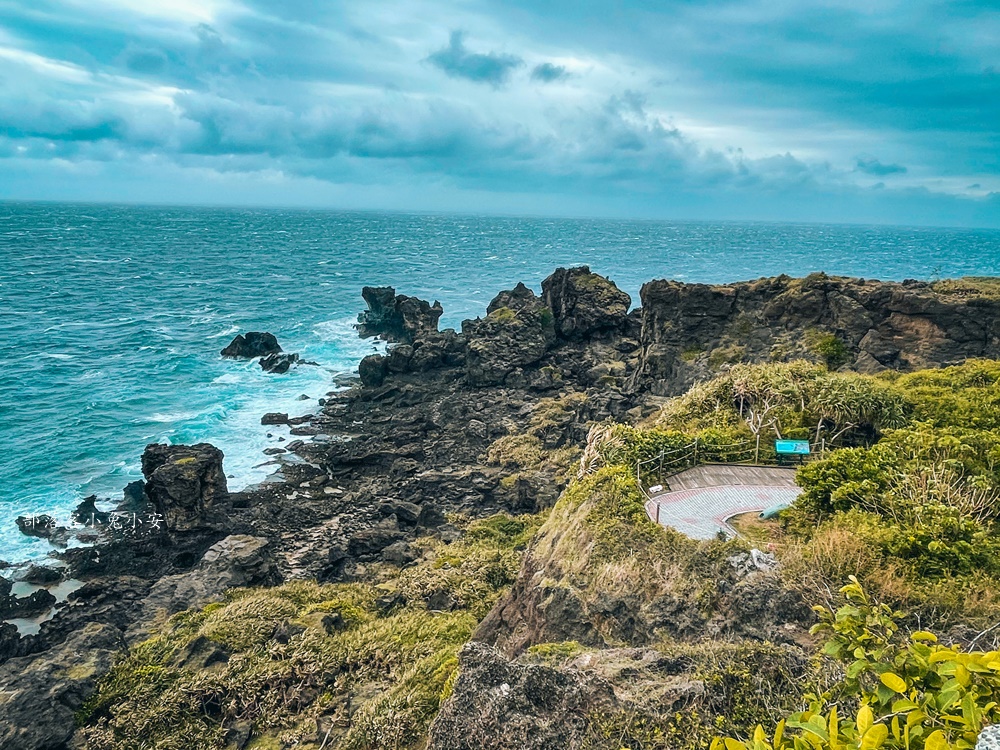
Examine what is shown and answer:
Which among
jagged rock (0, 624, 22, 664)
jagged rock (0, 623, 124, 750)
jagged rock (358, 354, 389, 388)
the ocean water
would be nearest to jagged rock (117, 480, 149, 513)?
the ocean water

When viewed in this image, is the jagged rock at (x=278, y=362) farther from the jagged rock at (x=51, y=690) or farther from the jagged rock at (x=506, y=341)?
the jagged rock at (x=51, y=690)

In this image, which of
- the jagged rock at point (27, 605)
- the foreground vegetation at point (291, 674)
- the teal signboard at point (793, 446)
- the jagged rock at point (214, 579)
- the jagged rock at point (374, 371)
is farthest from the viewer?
the jagged rock at point (374, 371)

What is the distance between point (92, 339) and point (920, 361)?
72.1 meters

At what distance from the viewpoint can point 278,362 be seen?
60500 mm

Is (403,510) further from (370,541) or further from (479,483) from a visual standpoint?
(479,483)

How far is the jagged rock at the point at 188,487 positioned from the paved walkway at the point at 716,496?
23.1 meters

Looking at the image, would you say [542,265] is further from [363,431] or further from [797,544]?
[797,544]

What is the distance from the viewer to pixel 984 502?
13.6 metres

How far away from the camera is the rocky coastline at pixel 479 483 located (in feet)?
39.4

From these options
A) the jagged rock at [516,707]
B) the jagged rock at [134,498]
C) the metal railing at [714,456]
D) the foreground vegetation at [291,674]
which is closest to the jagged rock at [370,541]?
the foreground vegetation at [291,674]

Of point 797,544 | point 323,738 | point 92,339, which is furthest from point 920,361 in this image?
point 92,339

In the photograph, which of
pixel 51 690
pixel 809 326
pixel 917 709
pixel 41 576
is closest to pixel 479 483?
pixel 41 576

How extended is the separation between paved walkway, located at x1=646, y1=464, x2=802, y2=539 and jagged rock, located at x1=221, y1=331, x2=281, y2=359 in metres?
53.2

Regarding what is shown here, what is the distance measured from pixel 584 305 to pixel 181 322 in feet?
164
